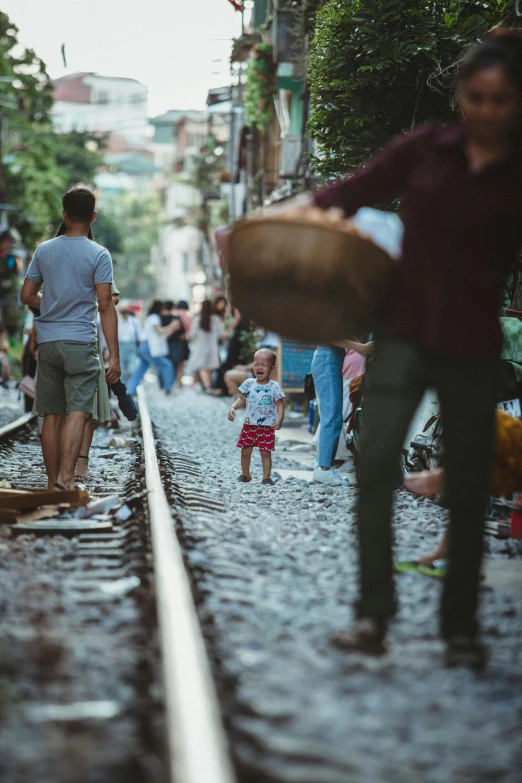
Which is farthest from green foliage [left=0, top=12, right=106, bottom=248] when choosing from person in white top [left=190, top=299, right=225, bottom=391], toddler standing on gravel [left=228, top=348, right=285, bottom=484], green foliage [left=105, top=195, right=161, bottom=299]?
green foliage [left=105, top=195, right=161, bottom=299]

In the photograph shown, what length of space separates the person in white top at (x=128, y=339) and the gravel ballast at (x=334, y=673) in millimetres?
14255

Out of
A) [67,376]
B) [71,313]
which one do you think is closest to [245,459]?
[67,376]

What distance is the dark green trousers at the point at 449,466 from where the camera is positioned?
161 inches

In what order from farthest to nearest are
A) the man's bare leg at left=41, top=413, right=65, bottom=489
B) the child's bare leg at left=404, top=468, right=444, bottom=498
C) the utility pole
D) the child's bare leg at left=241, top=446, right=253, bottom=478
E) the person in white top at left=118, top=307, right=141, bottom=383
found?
1. the utility pole
2. the person in white top at left=118, top=307, right=141, bottom=383
3. the child's bare leg at left=241, top=446, right=253, bottom=478
4. the man's bare leg at left=41, top=413, right=65, bottom=489
5. the child's bare leg at left=404, top=468, right=444, bottom=498

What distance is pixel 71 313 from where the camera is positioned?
304 inches

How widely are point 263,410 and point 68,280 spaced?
88.3 inches

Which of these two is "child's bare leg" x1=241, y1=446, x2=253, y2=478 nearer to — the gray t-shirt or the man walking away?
the man walking away

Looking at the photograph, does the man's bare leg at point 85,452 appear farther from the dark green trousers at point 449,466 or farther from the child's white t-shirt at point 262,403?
the dark green trousers at point 449,466

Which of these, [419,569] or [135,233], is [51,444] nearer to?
[419,569]

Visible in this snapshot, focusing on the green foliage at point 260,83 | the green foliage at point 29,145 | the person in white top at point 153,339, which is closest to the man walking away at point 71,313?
the person in white top at point 153,339

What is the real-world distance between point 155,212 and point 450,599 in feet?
353

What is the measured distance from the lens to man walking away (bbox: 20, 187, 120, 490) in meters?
7.67

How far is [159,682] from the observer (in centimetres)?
353

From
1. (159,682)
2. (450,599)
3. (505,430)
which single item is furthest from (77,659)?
(505,430)
